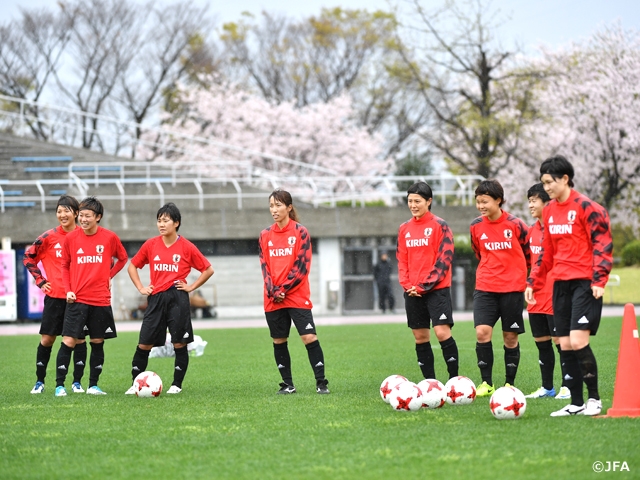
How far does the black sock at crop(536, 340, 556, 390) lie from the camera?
935 centimetres

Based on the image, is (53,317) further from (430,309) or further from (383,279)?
(383,279)

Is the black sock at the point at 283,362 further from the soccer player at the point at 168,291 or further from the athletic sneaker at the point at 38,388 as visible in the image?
the athletic sneaker at the point at 38,388

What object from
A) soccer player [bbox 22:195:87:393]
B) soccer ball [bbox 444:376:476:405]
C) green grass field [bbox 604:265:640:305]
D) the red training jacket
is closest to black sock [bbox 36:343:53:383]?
soccer player [bbox 22:195:87:393]

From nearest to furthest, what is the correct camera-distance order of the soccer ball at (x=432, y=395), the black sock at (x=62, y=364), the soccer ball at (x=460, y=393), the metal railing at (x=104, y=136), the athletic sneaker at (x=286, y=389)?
the soccer ball at (x=432, y=395) < the soccer ball at (x=460, y=393) < the athletic sneaker at (x=286, y=389) < the black sock at (x=62, y=364) < the metal railing at (x=104, y=136)

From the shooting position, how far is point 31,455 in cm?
632

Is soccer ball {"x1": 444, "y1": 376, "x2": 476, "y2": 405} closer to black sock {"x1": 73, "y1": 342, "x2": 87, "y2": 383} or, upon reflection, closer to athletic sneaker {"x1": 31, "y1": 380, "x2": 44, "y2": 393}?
black sock {"x1": 73, "y1": 342, "x2": 87, "y2": 383}

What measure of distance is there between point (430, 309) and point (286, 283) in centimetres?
153

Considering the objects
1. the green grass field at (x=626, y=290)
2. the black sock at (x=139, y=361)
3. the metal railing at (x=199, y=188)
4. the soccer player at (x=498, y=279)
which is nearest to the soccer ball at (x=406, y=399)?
the soccer player at (x=498, y=279)

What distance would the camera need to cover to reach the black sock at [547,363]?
368 inches

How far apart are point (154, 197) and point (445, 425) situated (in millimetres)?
27760

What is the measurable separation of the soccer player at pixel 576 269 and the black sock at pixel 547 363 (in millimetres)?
1579

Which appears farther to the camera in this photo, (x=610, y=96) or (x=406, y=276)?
(x=610, y=96)

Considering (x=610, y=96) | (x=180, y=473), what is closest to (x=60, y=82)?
(x=610, y=96)

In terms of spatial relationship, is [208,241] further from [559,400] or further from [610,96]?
[559,400]
